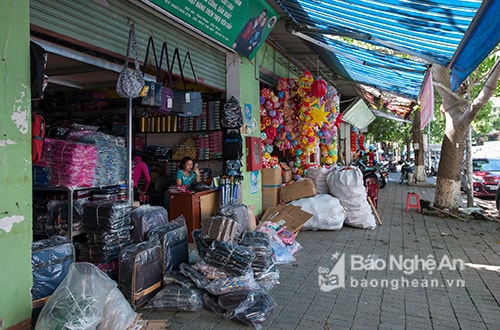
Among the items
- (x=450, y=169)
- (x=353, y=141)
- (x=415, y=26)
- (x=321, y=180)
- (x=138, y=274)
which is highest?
(x=415, y=26)

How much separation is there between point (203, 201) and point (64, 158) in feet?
8.80

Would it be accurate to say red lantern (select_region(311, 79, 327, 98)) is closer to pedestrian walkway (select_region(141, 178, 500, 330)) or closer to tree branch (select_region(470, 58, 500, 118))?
tree branch (select_region(470, 58, 500, 118))

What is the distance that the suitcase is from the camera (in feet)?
11.5

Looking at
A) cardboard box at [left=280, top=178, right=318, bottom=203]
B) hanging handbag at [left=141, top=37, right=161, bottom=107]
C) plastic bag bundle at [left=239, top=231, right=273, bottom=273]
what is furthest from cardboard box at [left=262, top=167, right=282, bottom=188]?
hanging handbag at [left=141, top=37, right=161, bottom=107]

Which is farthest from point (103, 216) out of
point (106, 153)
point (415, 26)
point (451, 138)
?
point (451, 138)

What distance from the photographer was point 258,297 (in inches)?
139

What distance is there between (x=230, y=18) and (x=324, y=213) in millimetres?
3895

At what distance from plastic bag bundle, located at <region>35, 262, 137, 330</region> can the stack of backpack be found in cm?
381

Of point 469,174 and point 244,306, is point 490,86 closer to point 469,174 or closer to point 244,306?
point 469,174

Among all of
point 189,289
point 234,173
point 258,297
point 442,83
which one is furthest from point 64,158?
point 442,83

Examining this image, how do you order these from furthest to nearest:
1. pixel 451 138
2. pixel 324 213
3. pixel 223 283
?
pixel 451 138 < pixel 324 213 < pixel 223 283

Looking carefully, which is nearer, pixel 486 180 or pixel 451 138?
pixel 451 138

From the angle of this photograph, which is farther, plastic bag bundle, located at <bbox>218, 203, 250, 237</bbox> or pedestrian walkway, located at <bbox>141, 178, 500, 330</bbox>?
plastic bag bundle, located at <bbox>218, 203, 250, 237</bbox>

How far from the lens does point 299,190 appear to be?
7.68 metres
